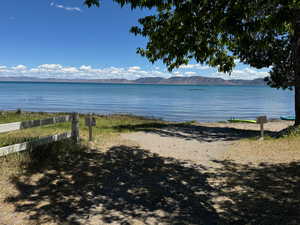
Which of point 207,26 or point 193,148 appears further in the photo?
point 193,148

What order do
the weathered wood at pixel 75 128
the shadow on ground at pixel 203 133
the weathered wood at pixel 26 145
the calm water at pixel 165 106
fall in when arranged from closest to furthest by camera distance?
the weathered wood at pixel 26 145
the weathered wood at pixel 75 128
the shadow on ground at pixel 203 133
the calm water at pixel 165 106

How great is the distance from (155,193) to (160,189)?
286 mm

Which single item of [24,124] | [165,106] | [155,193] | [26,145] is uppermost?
[24,124]

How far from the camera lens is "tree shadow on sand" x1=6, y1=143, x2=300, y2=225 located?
4703 mm

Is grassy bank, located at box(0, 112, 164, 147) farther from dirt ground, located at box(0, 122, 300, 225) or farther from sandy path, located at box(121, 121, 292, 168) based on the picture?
dirt ground, located at box(0, 122, 300, 225)

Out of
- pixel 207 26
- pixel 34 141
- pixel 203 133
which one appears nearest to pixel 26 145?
pixel 34 141

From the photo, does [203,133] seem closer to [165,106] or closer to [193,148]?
[193,148]

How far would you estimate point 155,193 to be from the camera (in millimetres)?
5793

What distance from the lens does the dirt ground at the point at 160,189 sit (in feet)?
15.4

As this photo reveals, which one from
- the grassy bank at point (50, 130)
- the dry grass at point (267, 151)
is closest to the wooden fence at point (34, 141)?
the grassy bank at point (50, 130)

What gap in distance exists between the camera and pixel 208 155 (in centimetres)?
955

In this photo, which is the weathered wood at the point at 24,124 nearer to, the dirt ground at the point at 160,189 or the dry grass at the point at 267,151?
the dirt ground at the point at 160,189

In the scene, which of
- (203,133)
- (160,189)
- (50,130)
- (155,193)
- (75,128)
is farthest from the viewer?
(203,133)

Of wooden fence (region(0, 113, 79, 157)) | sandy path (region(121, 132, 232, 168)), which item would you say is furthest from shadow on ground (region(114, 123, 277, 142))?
wooden fence (region(0, 113, 79, 157))
